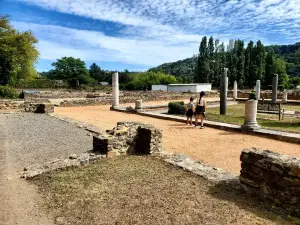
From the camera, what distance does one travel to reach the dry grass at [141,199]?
3.45 meters

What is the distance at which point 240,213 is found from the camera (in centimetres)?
357

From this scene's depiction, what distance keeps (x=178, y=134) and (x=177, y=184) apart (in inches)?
216

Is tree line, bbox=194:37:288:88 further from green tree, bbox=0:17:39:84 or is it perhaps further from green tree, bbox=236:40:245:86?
green tree, bbox=0:17:39:84

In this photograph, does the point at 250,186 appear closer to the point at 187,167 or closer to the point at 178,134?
the point at 187,167

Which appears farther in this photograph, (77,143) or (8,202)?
(77,143)

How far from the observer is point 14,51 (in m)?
26.3

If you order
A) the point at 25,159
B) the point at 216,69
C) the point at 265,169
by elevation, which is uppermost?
the point at 216,69

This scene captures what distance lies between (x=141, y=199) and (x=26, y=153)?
4.39 metres

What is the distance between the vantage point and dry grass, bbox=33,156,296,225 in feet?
11.3

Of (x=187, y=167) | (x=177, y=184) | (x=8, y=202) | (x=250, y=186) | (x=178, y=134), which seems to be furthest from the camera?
(x=178, y=134)

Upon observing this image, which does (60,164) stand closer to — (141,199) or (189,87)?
(141,199)

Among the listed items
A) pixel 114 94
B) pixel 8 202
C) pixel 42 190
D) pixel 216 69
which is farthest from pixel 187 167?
pixel 216 69

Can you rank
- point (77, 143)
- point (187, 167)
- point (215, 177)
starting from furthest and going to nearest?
point (77, 143)
point (187, 167)
point (215, 177)

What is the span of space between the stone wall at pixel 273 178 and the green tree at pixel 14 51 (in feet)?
88.3
